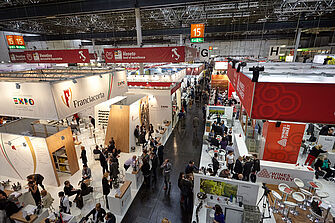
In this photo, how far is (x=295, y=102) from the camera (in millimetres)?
2623

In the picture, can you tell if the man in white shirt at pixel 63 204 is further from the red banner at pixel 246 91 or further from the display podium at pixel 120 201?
the red banner at pixel 246 91

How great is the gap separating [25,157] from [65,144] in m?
1.36

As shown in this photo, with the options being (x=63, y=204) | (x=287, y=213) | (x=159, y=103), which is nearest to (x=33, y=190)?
(x=63, y=204)

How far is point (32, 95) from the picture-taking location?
466 centimetres

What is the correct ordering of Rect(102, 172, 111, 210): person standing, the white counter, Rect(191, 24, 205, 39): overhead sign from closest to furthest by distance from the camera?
Rect(102, 172, 111, 210): person standing < the white counter < Rect(191, 24, 205, 39): overhead sign

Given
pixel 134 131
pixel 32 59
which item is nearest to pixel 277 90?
pixel 134 131

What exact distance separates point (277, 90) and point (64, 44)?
93.5 ft

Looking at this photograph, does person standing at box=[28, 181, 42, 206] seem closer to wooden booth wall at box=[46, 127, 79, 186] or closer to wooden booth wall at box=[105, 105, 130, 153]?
wooden booth wall at box=[46, 127, 79, 186]

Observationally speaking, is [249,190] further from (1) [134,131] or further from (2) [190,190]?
(1) [134,131]

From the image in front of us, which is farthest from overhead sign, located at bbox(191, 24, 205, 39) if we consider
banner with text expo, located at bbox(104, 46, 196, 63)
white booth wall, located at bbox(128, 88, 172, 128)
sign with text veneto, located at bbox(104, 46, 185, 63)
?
sign with text veneto, located at bbox(104, 46, 185, 63)

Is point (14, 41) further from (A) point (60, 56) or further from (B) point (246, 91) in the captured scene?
(B) point (246, 91)

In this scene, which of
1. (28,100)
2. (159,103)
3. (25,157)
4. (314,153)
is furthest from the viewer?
(159,103)

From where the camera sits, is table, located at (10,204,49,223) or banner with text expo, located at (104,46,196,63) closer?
table, located at (10,204,49,223)

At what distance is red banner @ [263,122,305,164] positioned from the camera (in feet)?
19.4
